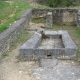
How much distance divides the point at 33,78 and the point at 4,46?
2625 millimetres

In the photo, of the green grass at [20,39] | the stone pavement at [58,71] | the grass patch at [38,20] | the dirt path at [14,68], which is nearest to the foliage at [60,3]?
the grass patch at [38,20]

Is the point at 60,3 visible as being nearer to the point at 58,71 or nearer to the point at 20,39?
the point at 20,39

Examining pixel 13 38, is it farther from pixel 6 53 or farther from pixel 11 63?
pixel 11 63

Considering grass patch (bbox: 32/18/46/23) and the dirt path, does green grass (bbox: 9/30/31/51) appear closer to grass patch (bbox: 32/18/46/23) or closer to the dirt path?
the dirt path

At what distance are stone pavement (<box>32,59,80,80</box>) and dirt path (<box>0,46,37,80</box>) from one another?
284 mm

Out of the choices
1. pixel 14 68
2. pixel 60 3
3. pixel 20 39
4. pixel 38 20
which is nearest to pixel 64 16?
pixel 38 20

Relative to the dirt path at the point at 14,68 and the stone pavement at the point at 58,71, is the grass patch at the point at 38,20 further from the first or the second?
the stone pavement at the point at 58,71

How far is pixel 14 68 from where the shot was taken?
22.5ft

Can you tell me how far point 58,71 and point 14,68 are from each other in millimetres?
1512

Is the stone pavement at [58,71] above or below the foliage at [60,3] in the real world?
below

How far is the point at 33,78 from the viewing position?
6.00 meters

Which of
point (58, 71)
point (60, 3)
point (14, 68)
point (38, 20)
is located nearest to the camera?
point (58, 71)

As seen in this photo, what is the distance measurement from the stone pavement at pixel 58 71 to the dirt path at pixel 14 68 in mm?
284

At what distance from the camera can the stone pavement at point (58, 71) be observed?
6060mm
